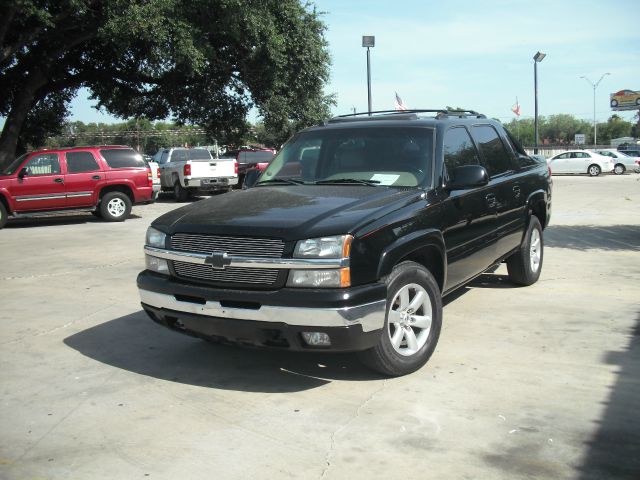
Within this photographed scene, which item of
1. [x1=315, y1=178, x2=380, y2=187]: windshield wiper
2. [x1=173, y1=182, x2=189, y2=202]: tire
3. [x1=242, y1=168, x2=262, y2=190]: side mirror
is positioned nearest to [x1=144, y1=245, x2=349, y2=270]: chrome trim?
[x1=315, y1=178, x2=380, y2=187]: windshield wiper

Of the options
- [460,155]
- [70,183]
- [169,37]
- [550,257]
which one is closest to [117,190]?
[70,183]

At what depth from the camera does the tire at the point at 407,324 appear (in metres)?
4.33

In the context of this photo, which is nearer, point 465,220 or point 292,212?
point 292,212

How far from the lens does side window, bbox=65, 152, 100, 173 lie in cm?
1558

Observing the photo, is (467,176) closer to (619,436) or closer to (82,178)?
(619,436)

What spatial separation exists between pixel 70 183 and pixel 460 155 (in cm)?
1228

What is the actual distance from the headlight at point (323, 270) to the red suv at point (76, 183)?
12.8 meters

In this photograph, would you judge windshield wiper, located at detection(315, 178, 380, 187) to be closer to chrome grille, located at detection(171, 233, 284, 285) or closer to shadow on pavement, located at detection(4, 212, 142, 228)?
chrome grille, located at detection(171, 233, 284, 285)

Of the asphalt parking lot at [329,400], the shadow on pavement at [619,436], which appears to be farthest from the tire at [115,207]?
the shadow on pavement at [619,436]

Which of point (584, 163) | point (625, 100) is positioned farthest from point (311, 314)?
point (625, 100)

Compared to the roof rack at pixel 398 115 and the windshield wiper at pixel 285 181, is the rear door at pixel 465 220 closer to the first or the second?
the roof rack at pixel 398 115

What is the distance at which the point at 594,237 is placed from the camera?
36.1ft

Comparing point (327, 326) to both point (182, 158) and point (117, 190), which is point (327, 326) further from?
point (182, 158)

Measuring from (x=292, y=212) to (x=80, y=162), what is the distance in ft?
41.8
